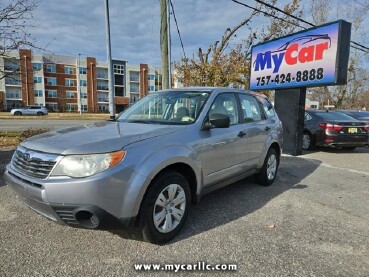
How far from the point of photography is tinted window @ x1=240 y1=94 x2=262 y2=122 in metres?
4.75

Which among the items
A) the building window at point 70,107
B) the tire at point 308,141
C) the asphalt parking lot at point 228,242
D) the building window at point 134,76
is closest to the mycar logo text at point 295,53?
the tire at point 308,141

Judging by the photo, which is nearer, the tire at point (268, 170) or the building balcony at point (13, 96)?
the tire at point (268, 170)

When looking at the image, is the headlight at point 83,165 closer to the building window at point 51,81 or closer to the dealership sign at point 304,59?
the dealership sign at point 304,59

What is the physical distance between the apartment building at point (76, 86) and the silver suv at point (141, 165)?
6225 cm

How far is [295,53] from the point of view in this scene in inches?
344

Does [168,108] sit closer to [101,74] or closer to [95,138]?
[95,138]

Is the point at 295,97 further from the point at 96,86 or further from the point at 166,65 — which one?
the point at 96,86

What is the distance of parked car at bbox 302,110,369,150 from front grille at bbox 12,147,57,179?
9124mm

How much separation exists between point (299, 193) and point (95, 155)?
3.84m

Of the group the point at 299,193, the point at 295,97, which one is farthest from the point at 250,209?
the point at 295,97

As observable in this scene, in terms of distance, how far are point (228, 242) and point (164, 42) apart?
7.69 m

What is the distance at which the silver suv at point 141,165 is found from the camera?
8.68 ft

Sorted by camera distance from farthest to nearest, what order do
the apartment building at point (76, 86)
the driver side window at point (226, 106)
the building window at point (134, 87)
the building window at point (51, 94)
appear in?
the building window at point (134, 87)
the building window at point (51, 94)
the apartment building at point (76, 86)
the driver side window at point (226, 106)

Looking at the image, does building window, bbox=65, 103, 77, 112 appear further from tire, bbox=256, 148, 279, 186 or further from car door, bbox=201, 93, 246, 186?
car door, bbox=201, 93, 246, 186
